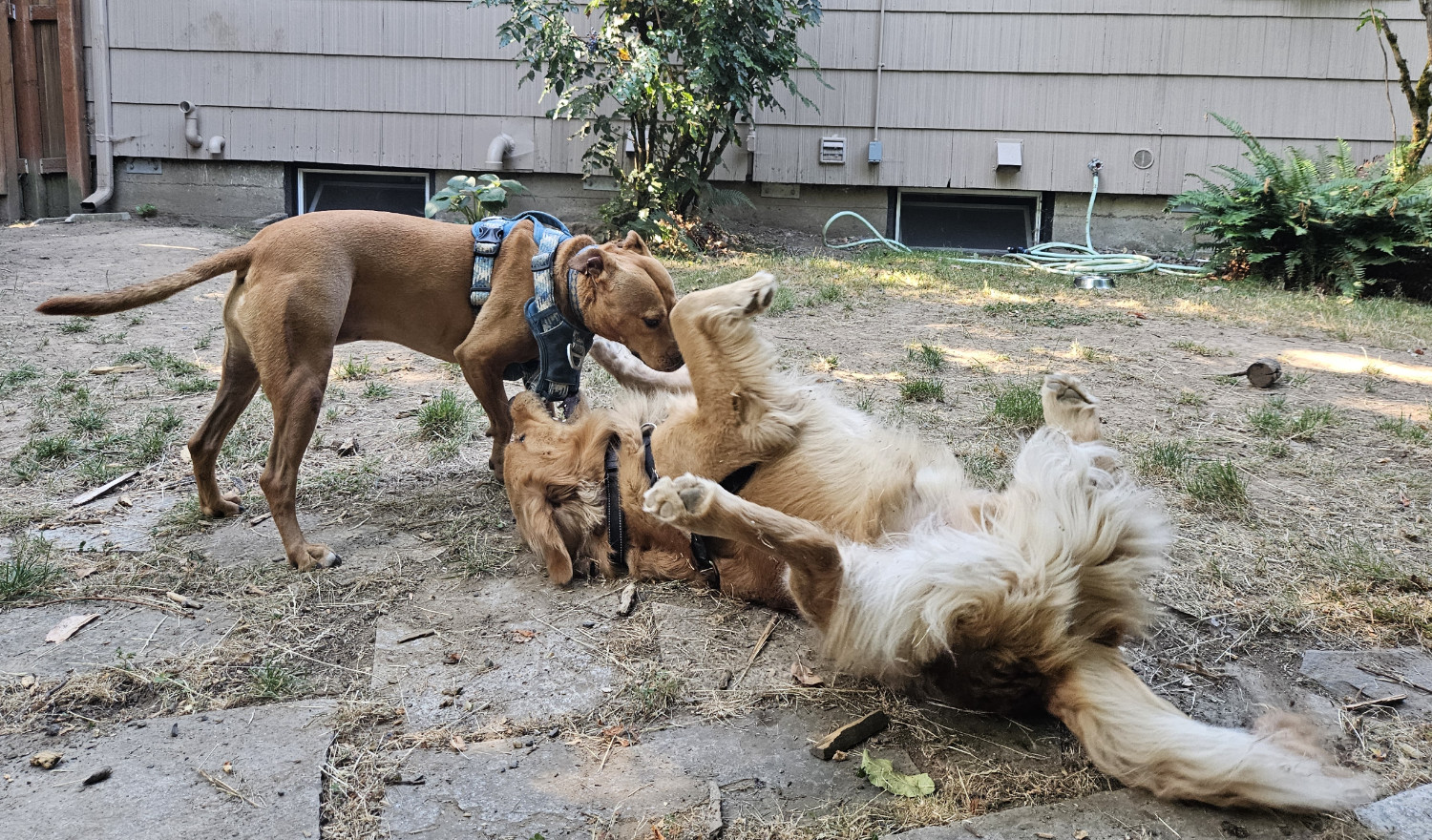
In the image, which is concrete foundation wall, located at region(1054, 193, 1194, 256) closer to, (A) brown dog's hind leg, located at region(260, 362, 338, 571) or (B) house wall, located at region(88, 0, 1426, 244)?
(B) house wall, located at region(88, 0, 1426, 244)

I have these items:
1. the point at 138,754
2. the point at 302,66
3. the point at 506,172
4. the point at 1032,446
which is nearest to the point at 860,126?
the point at 506,172

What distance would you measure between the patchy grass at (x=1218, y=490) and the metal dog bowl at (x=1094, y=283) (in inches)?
161

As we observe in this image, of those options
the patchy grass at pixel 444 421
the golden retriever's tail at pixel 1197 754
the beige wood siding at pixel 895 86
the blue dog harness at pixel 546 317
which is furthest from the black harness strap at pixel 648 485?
the beige wood siding at pixel 895 86

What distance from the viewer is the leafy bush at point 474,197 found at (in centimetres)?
793

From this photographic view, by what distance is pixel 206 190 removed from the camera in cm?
955

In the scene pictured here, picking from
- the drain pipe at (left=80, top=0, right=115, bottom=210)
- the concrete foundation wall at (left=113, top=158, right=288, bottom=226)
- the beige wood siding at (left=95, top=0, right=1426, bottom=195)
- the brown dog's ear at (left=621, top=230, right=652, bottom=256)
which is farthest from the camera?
the concrete foundation wall at (left=113, top=158, right=288, bottom=226)

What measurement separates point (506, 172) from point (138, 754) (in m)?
7.94

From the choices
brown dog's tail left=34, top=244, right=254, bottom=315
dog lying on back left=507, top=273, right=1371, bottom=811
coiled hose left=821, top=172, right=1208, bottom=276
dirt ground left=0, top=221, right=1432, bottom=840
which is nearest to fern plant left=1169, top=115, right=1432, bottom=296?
coiled hose left=821, top=172, right=1208, bottom=276

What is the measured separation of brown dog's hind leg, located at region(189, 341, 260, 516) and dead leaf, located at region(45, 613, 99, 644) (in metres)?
0.73

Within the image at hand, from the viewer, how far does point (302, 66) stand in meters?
9.24

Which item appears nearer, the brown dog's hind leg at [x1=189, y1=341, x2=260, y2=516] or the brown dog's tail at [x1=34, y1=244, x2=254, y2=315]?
the brown dog's tail at [x1=34, y1=244, x2=254, y2=315]

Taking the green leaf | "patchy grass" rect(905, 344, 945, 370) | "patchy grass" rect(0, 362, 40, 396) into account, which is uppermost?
"patchy grass" rect(905, 344, 945, 370)

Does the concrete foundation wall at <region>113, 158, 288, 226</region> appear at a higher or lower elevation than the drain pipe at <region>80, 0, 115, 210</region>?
lower

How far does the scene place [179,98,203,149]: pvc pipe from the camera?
933 cm
